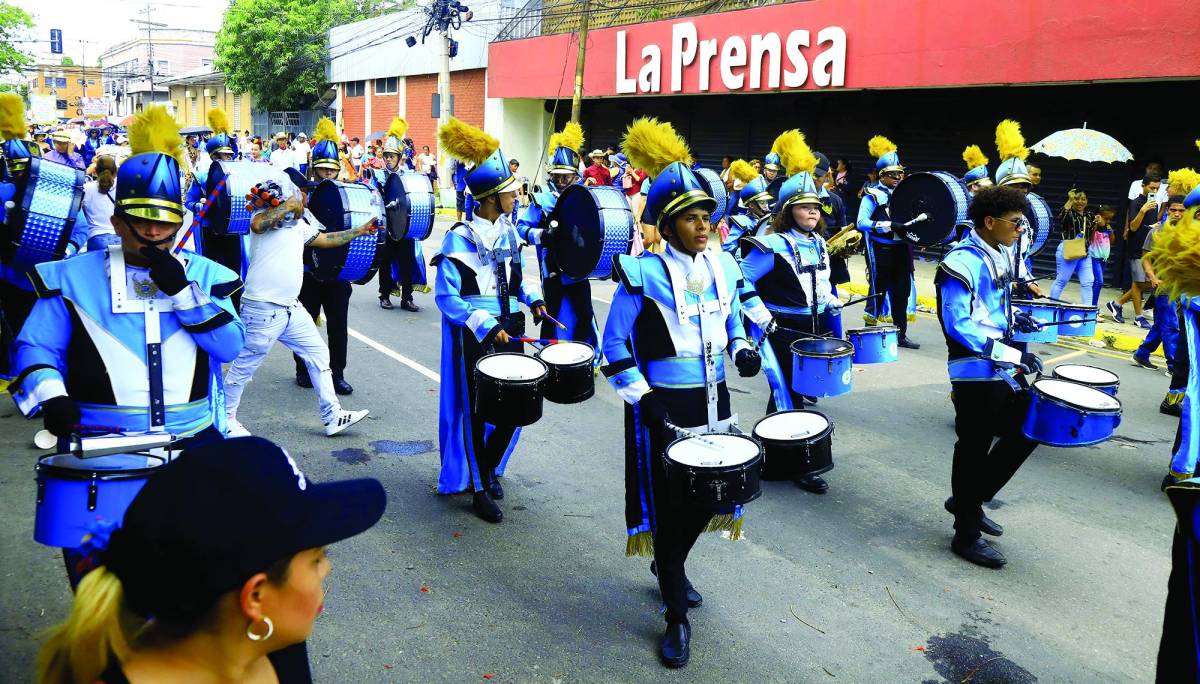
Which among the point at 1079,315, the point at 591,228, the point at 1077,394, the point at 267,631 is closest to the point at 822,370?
the point at 1077,394

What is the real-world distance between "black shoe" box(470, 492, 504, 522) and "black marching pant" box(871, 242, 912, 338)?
6.10 m

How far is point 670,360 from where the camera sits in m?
4.38

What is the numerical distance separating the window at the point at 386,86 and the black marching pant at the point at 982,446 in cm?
3593

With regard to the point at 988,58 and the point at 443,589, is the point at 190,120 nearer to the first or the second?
the point at 988,58

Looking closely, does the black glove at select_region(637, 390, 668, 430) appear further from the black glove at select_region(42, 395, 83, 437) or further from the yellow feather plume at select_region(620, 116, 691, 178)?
the black glove at select_region(42, 395, 83, 437)

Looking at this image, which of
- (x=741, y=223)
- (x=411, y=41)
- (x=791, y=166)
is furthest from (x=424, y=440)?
(x=411, y=41)

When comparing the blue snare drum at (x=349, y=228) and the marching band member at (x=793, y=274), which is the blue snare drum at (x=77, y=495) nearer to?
the blue snare drum at (x=349, y=228)

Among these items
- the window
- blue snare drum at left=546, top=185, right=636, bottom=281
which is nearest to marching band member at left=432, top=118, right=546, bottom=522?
blue snare drum at left=546, top=185, right=636, bottom=281

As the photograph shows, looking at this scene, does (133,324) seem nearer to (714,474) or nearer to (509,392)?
(509,392)

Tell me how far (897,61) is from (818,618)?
14.4 m

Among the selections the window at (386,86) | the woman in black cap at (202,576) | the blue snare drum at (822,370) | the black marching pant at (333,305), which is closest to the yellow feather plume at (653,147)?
the blue snare drum at (822,370)

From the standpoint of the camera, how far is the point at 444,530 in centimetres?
556

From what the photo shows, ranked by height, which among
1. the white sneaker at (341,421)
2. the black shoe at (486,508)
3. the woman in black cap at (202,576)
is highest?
the woman in black cap at (202,576)

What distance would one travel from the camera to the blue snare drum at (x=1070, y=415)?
475 cm
